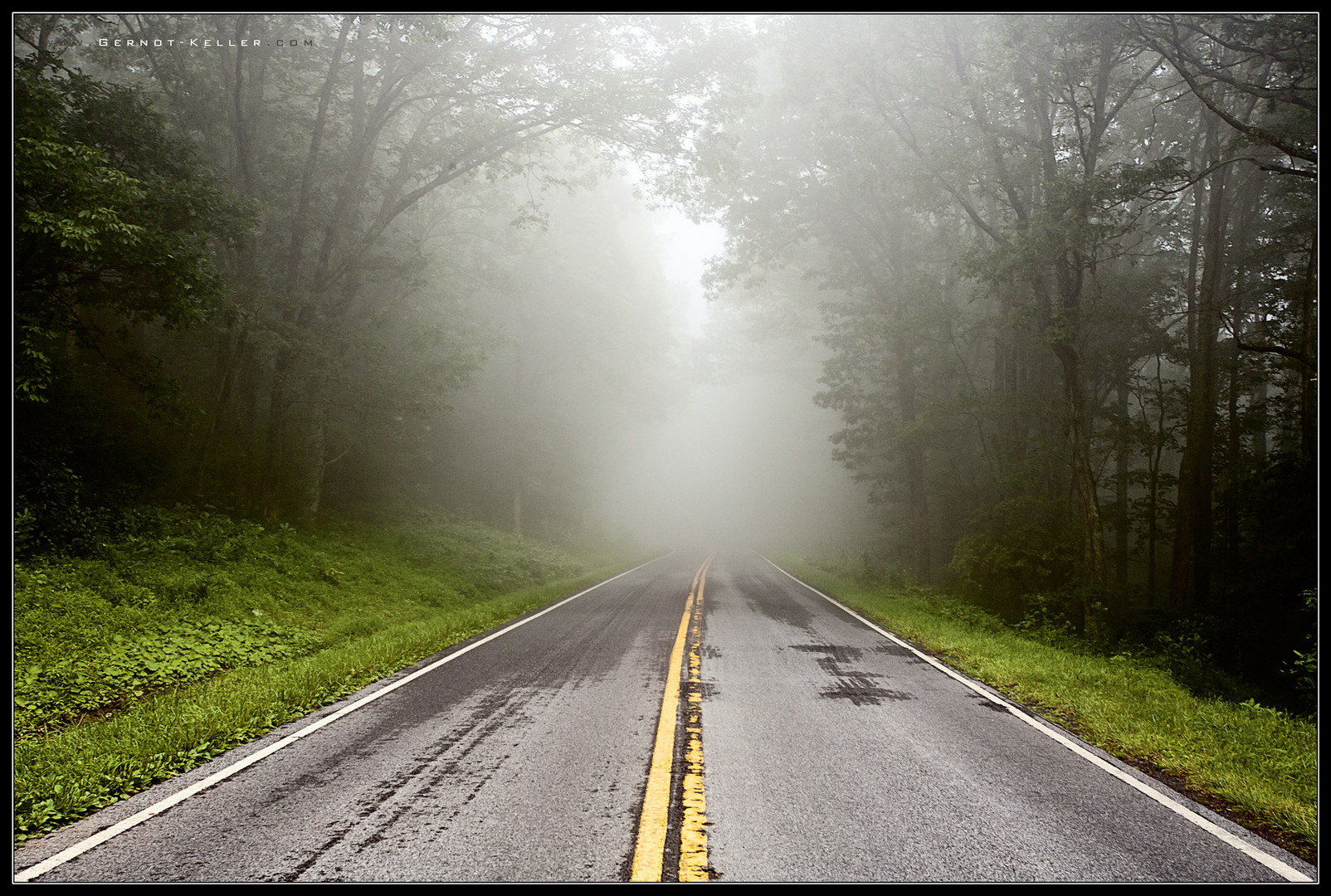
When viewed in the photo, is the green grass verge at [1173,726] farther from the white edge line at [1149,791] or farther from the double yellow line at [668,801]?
the double yellow line at [668,801]

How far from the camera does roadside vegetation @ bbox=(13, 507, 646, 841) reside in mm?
4250

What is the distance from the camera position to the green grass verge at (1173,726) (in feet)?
12.6

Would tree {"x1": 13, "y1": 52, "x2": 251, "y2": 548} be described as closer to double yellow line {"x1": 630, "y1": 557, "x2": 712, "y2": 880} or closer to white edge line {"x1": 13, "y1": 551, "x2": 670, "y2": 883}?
white edge line {"x1": 13, "y1": 551, "x2": 670, "y2": 883}

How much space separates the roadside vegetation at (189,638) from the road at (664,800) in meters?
0.50

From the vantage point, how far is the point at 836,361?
21.0 meters

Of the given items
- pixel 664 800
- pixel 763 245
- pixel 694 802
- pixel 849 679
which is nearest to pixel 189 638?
pixel 664 800

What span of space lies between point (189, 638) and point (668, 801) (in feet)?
23.7

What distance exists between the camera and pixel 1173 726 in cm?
529

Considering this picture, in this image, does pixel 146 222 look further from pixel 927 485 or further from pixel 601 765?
pixel 927 485

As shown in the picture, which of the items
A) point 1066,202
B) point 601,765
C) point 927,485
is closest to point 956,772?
point 601,765

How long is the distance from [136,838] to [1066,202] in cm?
1410

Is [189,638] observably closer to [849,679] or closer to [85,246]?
[85,246]

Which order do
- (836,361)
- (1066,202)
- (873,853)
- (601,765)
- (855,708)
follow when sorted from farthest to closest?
1. (836,361)
2. (1066,202)
3. (855,708)
4. (601,765)
5. (873,853)

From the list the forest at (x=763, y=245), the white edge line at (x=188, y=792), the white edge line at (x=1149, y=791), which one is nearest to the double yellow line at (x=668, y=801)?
the white edge line at (x=188, y=792)
